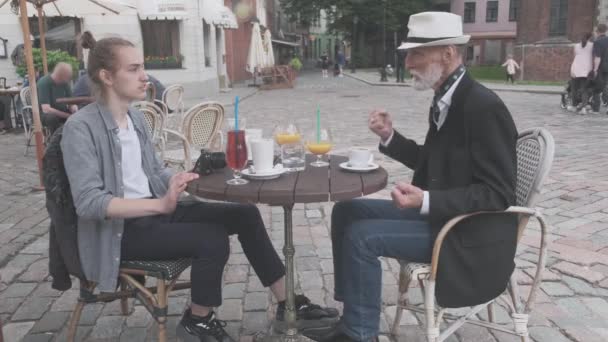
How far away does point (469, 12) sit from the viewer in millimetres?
52438

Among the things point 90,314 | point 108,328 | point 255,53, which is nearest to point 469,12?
point 255,53

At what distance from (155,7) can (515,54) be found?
836 inches

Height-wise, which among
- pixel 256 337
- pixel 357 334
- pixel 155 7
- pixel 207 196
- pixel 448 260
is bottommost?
pixel 256 337

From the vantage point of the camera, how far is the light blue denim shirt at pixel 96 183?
7.53 feet

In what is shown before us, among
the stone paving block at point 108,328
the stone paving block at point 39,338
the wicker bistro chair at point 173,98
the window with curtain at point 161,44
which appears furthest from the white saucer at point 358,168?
the window with curtain at point 161,44

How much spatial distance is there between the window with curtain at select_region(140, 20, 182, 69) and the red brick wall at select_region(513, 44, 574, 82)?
18658 millimetres

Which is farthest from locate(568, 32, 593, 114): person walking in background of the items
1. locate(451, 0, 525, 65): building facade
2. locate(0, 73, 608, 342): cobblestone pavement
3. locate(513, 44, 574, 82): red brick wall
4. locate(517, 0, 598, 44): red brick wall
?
locate(451, 0, 525, 65): building facade

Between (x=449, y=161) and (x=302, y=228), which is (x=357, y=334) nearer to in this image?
(x=449, y=161)

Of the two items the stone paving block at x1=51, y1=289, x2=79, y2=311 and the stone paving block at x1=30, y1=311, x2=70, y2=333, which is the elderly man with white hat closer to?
the stone paving block at x1=30, y1=311, x2=70, y2=333

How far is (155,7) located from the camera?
16531mm

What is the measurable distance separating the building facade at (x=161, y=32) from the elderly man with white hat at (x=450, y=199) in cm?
1444

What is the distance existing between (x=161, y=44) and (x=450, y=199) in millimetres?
17212

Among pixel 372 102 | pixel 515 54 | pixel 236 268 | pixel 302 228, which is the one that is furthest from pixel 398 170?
pixel 515 54

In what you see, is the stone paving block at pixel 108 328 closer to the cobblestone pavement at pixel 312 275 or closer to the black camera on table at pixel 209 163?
the cobblestone pavement at pixel 312 275
